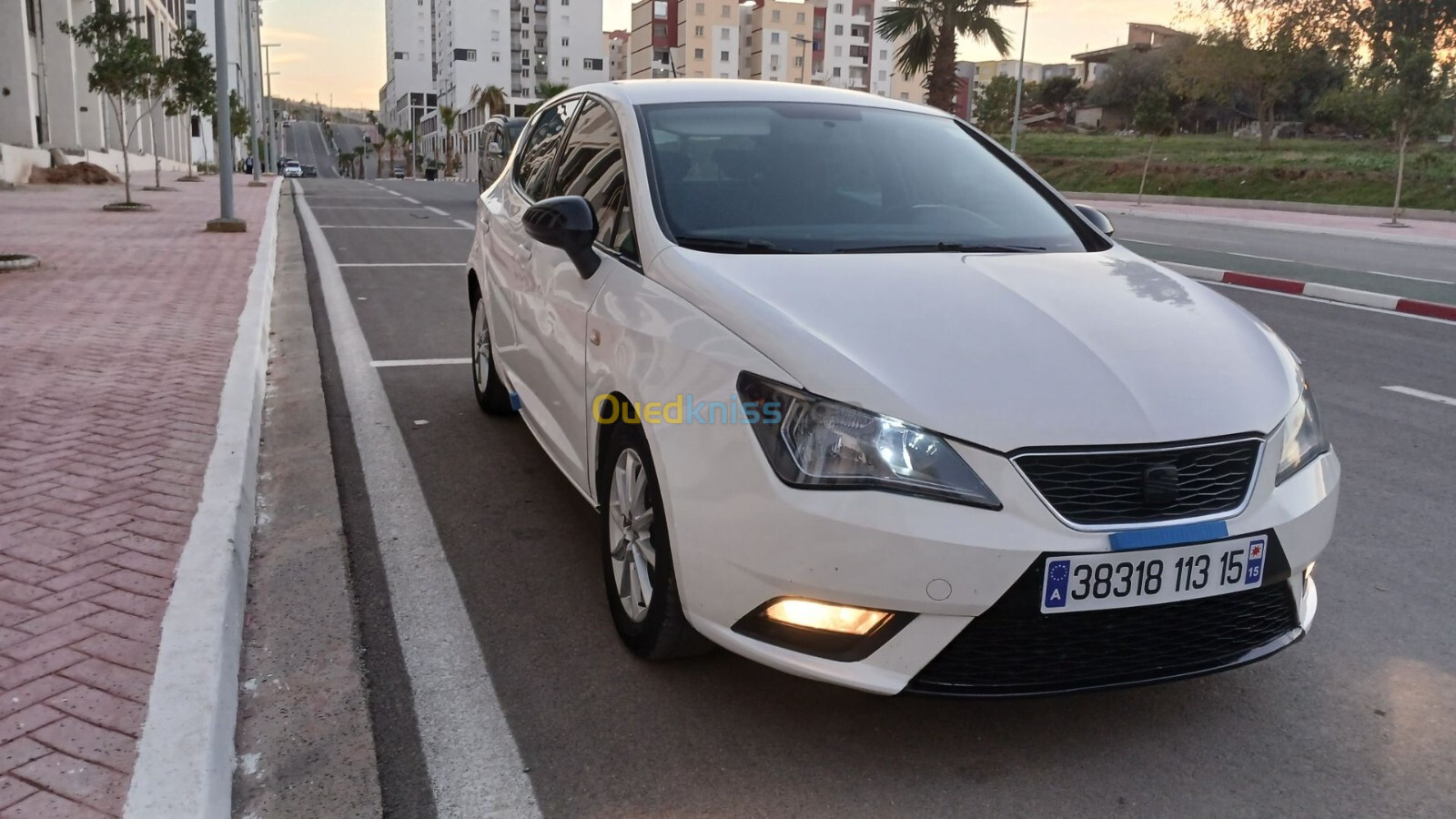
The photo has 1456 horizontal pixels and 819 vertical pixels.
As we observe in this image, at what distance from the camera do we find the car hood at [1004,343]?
2600mm

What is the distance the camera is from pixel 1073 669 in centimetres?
264

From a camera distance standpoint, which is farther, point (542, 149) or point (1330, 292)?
point (1330, 292)

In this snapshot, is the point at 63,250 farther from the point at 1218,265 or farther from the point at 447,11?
the point at 447,11

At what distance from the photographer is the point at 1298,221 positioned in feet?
90.4

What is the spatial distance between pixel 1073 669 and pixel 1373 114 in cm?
3000

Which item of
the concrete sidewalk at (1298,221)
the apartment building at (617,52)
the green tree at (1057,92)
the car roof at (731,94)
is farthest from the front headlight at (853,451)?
the apartment building at (617,52)

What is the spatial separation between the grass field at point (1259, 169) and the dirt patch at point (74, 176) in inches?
1168

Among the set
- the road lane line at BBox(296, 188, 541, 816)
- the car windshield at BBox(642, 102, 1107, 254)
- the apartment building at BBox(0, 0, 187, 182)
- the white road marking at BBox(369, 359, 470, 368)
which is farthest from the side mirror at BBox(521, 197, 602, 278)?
the apartment building at BBox(0, 0, 187, 182)

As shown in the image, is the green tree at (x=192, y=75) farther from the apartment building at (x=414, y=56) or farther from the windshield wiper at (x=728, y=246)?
the apartment building at (x=414, y=56)

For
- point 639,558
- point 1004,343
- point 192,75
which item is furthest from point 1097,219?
point 192,75

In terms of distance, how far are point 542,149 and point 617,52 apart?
159 m

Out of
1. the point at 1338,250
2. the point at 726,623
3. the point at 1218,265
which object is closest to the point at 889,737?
the point at 726,623

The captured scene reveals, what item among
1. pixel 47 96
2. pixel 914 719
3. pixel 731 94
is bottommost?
pixel 914 719

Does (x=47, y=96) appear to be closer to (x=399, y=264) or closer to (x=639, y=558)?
(x=399, y=264)
